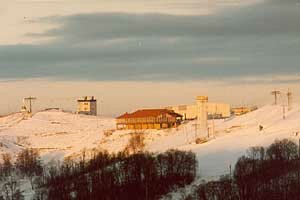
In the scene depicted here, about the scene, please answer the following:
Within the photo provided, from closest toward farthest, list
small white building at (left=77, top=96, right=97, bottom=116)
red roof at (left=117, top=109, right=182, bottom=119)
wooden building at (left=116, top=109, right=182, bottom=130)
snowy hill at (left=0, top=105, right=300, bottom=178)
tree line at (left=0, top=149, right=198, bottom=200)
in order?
1. tree line at (left=0, top=149, right=198, bottom=200)
2. snowy hill at (left=0, top=105, right=300, bottom=178)
3. wooden building at (left=116, top=109, right=182, bottom=130)
4. red roof at (left=117, top=109, right=182, bottom=119)
5. small white building at (left=77, top=96, right=97, bottom=116)

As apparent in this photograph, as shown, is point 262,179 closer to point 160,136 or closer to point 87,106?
point 160,136

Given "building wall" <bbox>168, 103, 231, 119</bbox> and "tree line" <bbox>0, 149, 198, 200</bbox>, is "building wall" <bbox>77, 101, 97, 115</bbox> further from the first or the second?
"tree line" <bbox>0, 149, 198, 200</bbox>

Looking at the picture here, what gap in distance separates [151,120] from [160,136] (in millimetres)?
8647

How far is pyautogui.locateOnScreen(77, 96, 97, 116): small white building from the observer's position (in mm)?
161750

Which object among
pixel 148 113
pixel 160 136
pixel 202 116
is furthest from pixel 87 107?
pixel 202 116

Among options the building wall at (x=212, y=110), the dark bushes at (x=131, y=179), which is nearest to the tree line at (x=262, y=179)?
the dark bushes at (x=131, y=179)

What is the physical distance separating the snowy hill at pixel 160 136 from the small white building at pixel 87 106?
301 inches

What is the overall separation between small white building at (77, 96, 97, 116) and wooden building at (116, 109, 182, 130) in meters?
59.7

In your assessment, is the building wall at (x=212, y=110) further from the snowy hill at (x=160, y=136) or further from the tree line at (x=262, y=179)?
the tree line at (x=262, y=179)

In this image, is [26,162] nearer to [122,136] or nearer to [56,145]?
[122,136]

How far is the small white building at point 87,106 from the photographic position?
531 ft

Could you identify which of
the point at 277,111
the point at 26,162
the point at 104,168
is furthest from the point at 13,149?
the point at 104,168

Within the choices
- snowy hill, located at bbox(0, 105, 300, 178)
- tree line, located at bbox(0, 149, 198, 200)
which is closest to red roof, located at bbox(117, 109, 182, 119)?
snowy hill, located at bbox(0, 105, 300, 178)

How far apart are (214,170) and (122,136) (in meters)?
37.3
